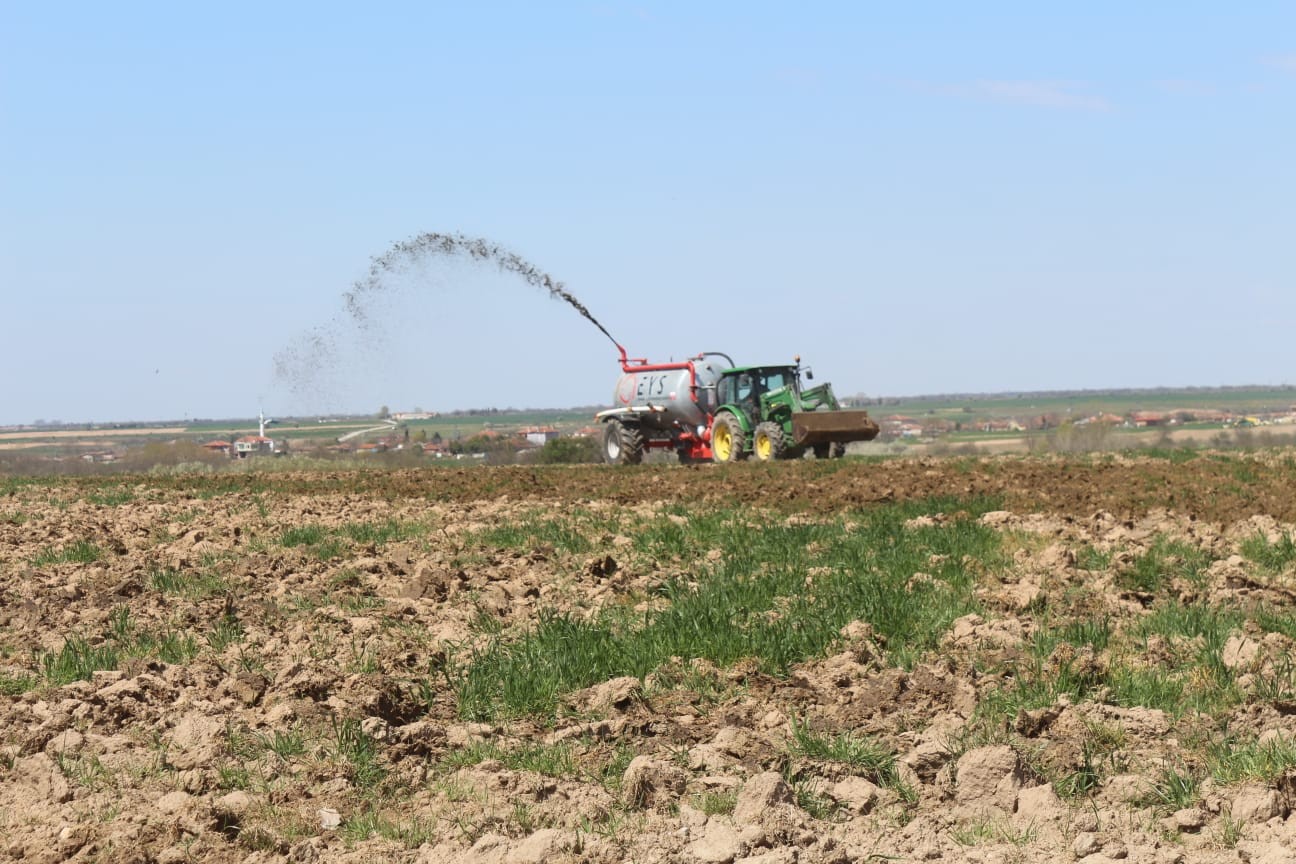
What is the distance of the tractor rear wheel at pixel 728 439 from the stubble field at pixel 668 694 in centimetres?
1473

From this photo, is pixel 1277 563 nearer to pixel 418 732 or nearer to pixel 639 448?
pixel 418 732

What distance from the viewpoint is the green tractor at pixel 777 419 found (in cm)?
2619

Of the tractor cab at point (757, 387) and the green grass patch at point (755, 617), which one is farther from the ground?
the tractor cab at point (757, 387)

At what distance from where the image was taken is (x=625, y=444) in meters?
30.6

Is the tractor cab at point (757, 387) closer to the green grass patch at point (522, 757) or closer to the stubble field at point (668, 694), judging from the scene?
the stubble field at point (668, 694)

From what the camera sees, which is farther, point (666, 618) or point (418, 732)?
point (666, 618)

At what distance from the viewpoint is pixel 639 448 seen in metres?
30.8

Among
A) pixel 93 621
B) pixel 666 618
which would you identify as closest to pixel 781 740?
pixel 666 618

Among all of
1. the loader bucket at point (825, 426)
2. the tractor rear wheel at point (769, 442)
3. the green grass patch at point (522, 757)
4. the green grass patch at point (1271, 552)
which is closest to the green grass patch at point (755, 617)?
the green grass patch at point (522, 757)

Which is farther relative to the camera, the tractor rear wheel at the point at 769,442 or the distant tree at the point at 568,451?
the distant tree at the point at 568,451

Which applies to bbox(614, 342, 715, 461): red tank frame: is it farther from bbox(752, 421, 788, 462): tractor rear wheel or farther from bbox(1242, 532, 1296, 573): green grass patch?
bbox(1242, 532, 1296, 573): green grass patch

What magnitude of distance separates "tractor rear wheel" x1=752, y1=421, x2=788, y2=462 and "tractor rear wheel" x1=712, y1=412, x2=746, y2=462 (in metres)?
0.30

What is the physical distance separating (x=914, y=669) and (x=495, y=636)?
2.53 m

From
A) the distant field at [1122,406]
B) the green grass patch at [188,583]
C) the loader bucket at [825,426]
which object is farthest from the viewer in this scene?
the distant field at [1122,406]
